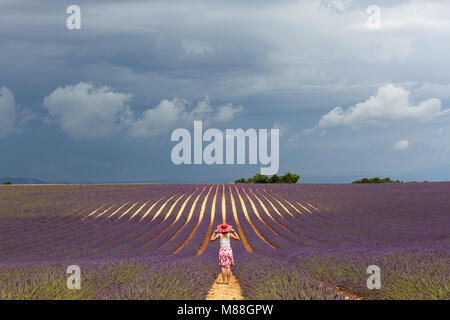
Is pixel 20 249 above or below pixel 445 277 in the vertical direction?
below

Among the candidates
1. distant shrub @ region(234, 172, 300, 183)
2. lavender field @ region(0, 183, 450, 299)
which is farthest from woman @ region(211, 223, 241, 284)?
distant shrub @ region(234, 172, 300, 183)

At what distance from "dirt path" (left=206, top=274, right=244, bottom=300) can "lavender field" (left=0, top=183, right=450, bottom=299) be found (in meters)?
0.19

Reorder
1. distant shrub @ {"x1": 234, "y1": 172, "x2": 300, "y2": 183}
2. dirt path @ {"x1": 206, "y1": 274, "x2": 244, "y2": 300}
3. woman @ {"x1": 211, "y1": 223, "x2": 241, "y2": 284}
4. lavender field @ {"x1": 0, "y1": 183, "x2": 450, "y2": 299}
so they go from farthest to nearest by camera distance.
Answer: distant shrub @ {"x1": 234, "y1": 172, "x2": 300, "y2": 183} → woman @ {"x1": 211, "y1": 223, "x2": 241, "y2": 284} → dirt path @ {"x1": 206, "y1": 274, "x2": 244, "y2": 300} → lavender field @ {"x1": 0, "y1": 183, "x2": 450, "y2": 299}

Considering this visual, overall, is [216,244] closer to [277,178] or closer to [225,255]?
[225,255]

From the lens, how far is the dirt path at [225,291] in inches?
287

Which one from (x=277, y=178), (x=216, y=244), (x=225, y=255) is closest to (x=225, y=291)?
(x=225, y=255)

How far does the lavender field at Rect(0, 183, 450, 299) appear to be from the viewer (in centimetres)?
654

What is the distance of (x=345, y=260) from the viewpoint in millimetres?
8930

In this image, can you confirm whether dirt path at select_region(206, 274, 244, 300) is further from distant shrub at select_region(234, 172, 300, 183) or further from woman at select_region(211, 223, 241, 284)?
distant shrub at select_region(234, 172, 300, 183)

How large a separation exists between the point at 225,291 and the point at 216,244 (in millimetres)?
8274
